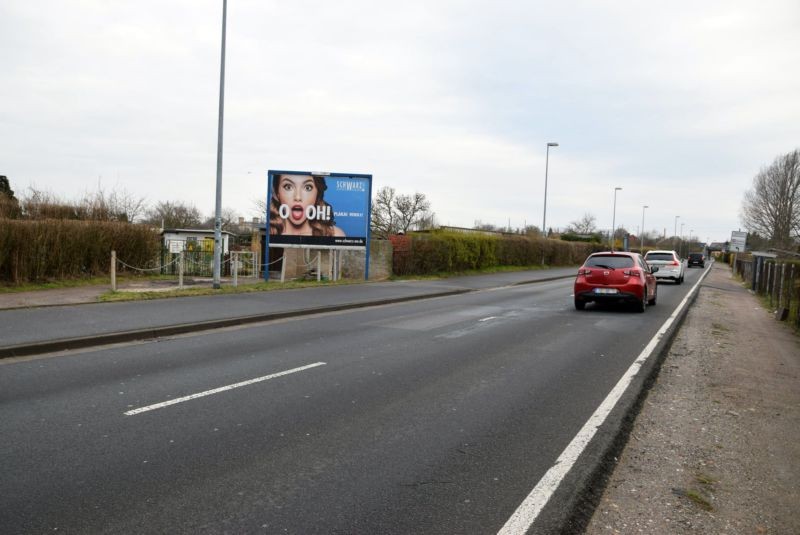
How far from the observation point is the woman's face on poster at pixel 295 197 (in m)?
22.6

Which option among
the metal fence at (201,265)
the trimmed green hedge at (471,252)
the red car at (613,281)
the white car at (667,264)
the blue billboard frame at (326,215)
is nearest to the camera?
the red car at (613,281)

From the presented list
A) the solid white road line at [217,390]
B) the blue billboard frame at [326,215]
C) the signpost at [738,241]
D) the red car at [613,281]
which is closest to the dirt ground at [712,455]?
the solid white road line at [217,390]

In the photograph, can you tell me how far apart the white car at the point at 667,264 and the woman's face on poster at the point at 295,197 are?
17617 mm

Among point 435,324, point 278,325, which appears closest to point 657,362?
point 435,324

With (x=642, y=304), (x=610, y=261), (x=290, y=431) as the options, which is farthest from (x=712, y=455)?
(x=610, y=261)

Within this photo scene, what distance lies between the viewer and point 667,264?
29234 mm

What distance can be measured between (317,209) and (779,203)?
232 ft

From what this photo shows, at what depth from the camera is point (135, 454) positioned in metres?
4.41

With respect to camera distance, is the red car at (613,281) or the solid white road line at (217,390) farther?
the red car at (613,281)

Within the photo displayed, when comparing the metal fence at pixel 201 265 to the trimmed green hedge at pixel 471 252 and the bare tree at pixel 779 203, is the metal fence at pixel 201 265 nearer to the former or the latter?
the trimmed green hedge at pixel 471 252

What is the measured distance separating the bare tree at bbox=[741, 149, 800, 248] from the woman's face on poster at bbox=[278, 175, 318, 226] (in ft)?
218

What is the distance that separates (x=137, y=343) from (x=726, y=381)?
8.73 m

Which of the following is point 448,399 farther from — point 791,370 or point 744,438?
point 791,370

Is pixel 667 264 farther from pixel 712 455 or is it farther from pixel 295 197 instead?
pixel 712 455
